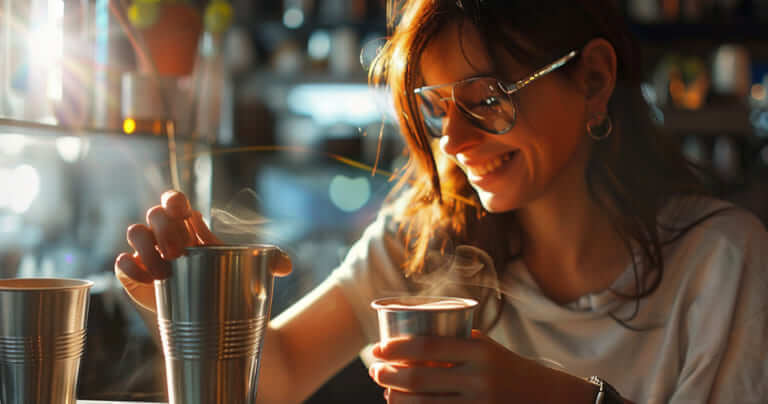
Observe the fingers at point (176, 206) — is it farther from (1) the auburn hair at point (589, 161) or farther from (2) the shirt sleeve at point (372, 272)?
(2) the shirt sleeve at point (372, 272)

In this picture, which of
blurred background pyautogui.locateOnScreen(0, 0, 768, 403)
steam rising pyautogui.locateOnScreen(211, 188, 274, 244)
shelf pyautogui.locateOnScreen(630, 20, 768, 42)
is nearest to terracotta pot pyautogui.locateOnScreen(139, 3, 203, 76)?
blurred background pyautogui.locateOnScreen(0, 0, 768, 403)

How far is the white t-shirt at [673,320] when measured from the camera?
1016mm

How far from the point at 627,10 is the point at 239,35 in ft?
6.55

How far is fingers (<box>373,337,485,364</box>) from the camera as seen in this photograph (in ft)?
1.84

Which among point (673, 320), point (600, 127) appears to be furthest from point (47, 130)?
point (673, 320)

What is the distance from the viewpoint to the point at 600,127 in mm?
1171

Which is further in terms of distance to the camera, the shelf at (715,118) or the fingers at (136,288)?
the shelf at (715,118)

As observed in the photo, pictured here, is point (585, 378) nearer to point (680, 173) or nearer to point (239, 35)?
point (680, 173)

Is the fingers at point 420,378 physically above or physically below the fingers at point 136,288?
below

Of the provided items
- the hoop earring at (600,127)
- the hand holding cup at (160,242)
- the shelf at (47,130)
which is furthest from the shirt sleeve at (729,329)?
the shelf at (47,130)

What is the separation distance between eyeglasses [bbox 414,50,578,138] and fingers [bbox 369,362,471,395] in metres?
0.47

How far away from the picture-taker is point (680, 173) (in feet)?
4.05

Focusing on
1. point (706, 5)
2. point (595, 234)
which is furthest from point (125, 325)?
point (706, 5)

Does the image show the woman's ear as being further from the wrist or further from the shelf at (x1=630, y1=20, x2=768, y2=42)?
the shelf at (x1=630, y1=20, x2=768, y2=42)
